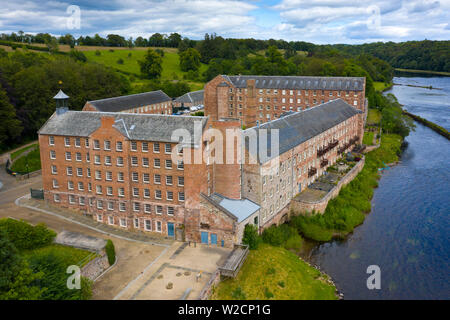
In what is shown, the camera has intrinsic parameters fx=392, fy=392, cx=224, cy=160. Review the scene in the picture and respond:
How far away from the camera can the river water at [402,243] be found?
38.5 m

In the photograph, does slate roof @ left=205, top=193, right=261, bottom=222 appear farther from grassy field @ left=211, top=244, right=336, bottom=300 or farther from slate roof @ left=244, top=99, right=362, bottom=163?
slate roof @ left=244, top=99, right=362, bottom=163

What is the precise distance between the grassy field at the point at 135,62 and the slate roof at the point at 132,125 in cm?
8897

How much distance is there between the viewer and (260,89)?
10125 cm

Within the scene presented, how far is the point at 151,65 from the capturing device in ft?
460

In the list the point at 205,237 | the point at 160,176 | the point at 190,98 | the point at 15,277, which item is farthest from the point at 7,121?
the point at 190,98

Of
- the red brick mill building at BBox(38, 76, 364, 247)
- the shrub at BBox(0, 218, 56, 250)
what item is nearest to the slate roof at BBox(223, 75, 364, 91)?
the red brick mill building at BBox(38, 76, 364, 247)

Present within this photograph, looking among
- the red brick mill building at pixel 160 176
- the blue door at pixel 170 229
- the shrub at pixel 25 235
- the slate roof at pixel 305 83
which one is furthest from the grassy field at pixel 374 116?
the shrub at pixel 25 235

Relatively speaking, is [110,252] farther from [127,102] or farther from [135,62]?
[135,62]

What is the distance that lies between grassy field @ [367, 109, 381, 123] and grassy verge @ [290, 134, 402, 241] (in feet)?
119

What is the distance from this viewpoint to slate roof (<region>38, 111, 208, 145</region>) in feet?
138

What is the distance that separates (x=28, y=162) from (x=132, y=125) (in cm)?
2945

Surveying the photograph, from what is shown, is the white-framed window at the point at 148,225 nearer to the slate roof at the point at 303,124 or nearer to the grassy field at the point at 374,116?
the slate roof at the point at 303,124

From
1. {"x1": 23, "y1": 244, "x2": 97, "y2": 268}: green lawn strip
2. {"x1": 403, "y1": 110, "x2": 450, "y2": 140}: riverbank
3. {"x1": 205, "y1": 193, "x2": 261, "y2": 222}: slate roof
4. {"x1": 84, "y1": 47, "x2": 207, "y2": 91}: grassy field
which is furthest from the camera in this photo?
{"x1": 84, "y1": 47, "x2": 207, "y2": 91}: grassy field

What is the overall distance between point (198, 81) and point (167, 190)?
109 meters
